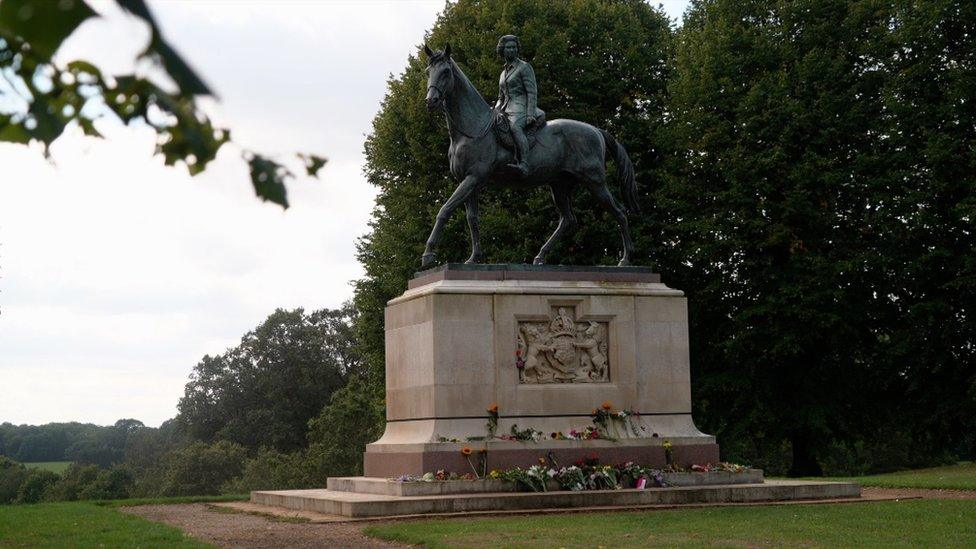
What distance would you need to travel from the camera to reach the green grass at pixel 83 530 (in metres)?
11.7

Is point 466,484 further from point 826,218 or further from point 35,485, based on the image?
point 35,485

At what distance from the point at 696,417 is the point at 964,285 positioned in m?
7.41

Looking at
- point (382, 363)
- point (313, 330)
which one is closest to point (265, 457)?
point (313, 330)

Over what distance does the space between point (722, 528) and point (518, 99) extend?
8021mm

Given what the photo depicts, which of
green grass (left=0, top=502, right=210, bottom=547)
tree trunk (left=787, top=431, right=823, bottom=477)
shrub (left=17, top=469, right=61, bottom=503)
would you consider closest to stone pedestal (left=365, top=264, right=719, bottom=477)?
green grass (left=0, top=502, right=210, bottom=547)

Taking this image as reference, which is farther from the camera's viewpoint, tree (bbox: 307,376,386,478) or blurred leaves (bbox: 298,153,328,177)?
tree (bbox: 307,376,386,478)

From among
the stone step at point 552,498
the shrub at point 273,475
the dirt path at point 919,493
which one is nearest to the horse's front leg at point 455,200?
the stone step at point 552,498

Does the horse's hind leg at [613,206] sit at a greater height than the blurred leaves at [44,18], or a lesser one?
greater

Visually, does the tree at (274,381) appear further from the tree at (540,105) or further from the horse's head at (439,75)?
the horse's head at (439,75)

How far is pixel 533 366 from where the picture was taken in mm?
17391

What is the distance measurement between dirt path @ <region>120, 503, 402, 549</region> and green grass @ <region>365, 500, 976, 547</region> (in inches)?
16.0

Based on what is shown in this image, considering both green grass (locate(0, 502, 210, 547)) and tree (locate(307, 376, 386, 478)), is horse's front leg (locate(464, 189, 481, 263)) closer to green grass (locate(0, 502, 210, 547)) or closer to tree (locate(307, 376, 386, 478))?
green grass (locate(0, 502, 210, 547))

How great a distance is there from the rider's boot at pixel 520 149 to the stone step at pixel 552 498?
16.3ft

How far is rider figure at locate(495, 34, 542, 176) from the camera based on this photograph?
17.8 metres
